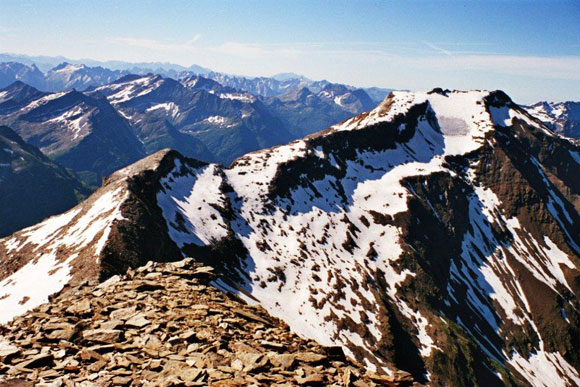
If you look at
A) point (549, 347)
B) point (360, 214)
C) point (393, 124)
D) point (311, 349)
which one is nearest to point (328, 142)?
point (360, 214)

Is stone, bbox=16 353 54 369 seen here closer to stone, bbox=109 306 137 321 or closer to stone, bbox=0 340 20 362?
stone, bbox=0 340 20 362

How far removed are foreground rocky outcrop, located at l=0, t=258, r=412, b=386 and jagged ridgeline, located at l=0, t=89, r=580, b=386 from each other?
74.1 feet

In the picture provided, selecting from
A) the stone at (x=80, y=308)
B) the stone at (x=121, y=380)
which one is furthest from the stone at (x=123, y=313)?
the stone at (x=121, y=380)

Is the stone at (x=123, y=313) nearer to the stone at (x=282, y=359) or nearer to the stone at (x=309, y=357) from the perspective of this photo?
the stone at (x=282, y=359)

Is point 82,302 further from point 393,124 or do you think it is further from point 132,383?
point 393,124

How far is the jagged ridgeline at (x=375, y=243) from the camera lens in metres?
60.6

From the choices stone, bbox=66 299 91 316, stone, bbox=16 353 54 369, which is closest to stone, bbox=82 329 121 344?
stone, bbox=16 353 54 369

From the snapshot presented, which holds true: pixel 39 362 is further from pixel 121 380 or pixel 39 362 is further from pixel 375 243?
pixel 375 243

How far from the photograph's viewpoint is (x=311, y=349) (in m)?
17.6

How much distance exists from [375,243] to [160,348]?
94189 millimetres

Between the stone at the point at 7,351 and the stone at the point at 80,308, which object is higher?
the stone at the point at 7,351

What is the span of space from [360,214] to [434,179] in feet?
151

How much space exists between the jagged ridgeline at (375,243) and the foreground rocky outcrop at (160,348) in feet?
74.1

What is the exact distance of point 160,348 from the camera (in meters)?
15.8
